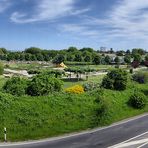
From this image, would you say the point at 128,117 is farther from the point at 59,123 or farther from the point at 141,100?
the point at 59,123

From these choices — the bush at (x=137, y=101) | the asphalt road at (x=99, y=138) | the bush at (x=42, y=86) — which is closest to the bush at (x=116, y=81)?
the bush at (x=137, y=101)

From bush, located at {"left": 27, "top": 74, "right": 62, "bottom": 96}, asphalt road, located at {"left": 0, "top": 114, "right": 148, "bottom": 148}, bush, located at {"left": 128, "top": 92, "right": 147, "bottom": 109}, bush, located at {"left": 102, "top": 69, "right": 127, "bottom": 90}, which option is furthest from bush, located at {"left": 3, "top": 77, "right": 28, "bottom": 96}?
bush, located at {"left": 102, "top": 69, "right": 127, "bottom": 90}

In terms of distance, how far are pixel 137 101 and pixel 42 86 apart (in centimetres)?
952

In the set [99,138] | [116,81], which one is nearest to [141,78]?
[116,81]

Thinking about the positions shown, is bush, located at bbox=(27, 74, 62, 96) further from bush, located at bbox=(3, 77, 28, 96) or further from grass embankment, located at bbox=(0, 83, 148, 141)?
grass embankment, located at bbox=(0, 83, 148, 141)

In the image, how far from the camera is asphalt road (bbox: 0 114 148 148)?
70.9 ft

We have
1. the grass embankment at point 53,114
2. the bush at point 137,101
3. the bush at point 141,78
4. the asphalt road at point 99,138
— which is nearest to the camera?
the asphalt road at point 99,138

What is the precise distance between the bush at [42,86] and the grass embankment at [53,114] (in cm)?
156

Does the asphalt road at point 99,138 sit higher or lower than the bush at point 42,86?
lower

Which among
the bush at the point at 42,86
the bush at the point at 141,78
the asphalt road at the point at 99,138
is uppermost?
the bush at the point at 42,86

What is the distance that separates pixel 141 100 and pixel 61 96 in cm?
846

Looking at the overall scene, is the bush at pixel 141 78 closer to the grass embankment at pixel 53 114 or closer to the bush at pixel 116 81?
the bush at pixel 116 81

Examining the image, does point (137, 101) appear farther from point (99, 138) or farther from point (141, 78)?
point (141, 78)

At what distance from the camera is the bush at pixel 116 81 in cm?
3928
